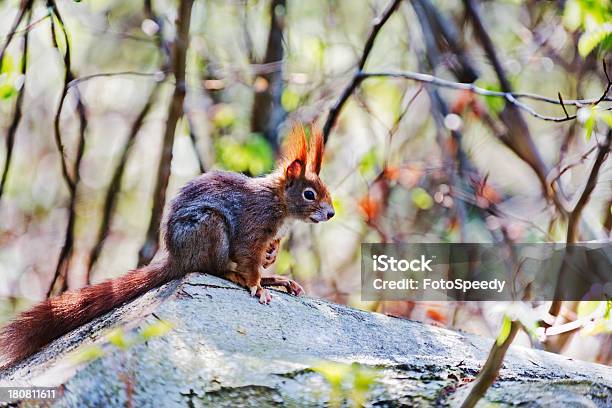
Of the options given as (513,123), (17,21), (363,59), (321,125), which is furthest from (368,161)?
(17,21)

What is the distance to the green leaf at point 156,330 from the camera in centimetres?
160

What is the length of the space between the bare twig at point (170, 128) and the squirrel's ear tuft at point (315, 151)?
2.23 feet

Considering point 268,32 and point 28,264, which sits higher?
point 268,32

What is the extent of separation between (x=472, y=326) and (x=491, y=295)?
50 cm

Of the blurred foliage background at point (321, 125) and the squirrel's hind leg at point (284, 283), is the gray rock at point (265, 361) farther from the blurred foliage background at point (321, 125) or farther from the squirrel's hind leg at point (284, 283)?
the blurred foliage background at point (321, 125)

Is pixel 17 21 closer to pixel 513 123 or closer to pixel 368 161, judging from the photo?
pixel 368 161

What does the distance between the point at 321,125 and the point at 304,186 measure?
1575 millimetres

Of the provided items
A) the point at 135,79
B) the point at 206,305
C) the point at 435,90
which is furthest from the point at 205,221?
the point at 135,79

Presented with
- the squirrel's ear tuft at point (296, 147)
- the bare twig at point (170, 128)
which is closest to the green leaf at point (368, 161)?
the bare twig at point (170, 128)

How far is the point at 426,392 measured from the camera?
70.9 inches

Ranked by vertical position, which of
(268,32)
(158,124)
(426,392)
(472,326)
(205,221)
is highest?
(268,32)

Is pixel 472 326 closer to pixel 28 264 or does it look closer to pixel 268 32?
pixel 268 32

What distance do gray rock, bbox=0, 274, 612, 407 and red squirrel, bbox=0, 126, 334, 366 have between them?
0.11 meters

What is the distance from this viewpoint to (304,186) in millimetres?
2789
